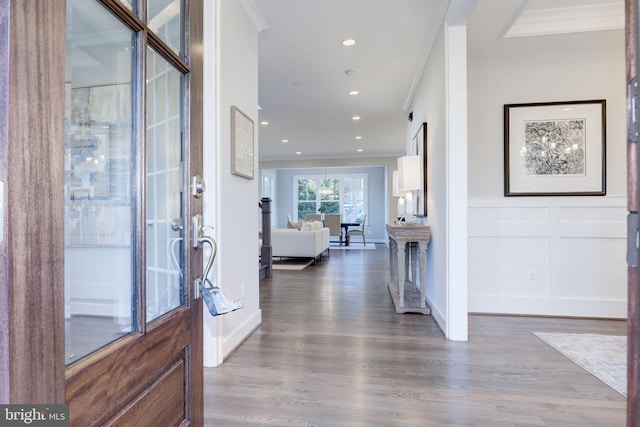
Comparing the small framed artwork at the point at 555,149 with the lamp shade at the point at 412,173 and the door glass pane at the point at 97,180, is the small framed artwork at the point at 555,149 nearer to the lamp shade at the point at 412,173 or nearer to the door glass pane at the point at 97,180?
the lamp shade at the point at 412,173

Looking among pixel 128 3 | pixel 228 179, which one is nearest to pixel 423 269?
pixel 228 179

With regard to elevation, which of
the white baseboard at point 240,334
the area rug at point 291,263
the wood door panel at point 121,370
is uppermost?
the wood door panel at point 121,370

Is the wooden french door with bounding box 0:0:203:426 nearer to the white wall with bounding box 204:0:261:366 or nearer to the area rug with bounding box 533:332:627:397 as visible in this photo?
the white wall with bounding box 204:0:261:366

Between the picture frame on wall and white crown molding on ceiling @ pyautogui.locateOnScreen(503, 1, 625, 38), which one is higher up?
white crown molding on ceiling @ pyautogui.locateOnScreen(503, 1, 625, 38)

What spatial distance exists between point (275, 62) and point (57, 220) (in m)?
3.50

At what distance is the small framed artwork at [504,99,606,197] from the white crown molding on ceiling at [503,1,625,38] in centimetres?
66

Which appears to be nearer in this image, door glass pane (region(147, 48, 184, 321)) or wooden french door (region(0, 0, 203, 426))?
wooden french door (region(0, 0, 203, 426))

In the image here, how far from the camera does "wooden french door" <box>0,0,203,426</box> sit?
1.61 ft

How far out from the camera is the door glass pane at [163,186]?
0.90m

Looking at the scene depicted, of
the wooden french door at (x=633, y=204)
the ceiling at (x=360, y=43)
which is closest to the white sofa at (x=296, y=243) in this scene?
the ceiling at (x=360, y=43)

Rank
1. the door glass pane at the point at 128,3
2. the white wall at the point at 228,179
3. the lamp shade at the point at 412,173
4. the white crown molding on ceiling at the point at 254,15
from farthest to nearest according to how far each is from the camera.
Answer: the lamp shade at the point at 412,173 < the white crown molding on ceiling at the point at 254,15 < the white wall at the point at 228,179 < the door glass pane at the point at 128,3

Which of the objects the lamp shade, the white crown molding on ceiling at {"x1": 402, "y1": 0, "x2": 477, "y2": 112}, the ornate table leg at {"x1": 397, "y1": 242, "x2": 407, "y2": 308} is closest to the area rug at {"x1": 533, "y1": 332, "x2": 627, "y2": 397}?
the ornate table leg at {"x1": 397, "y1": 242, "x2": 407, "y2": 308}

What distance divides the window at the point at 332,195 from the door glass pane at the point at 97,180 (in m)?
10.9

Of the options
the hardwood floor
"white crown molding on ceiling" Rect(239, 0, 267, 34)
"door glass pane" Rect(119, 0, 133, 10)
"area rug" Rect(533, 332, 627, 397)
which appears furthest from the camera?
"white crown molding on ceiling" Rect(239, 0, 267, 34)
